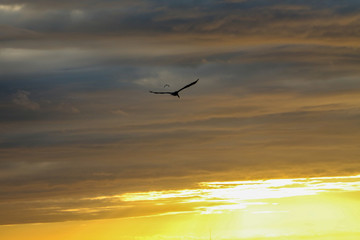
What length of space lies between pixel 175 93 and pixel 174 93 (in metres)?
0.30

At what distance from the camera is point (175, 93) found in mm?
106000

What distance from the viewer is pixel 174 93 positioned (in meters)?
106
